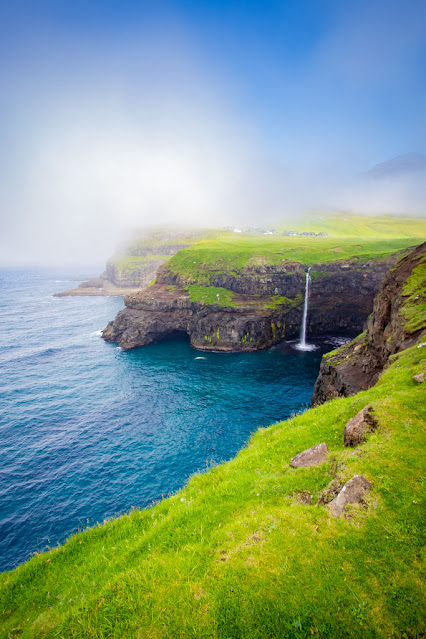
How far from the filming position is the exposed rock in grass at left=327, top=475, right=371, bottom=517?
8893 mm

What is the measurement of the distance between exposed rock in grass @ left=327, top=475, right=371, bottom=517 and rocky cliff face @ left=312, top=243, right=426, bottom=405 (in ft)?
66.6

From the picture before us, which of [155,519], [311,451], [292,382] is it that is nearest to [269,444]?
[311,451]

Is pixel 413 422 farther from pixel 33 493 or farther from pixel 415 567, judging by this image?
pixel 33 493

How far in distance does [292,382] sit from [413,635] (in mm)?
49483

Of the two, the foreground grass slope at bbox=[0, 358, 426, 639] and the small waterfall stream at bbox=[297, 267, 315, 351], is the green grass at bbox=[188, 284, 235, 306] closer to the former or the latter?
the small waterfall stream at bbox=[297, 267, 315, 351]

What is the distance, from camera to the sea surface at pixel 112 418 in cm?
2791

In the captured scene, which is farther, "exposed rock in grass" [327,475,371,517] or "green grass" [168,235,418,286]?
"green grass" [168,235,418,286]

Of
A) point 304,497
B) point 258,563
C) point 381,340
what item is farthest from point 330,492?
point 381,340

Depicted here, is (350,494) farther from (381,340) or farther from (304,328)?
(304,328)

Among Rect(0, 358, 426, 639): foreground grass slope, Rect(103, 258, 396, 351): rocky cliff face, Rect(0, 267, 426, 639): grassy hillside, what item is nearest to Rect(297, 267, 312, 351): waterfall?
Rect(103, 258, 396, 351): rocky cliff face

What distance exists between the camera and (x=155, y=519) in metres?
11.7

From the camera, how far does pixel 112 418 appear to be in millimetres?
43688

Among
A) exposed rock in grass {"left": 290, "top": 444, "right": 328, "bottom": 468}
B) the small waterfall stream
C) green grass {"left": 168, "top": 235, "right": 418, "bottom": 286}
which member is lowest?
Answer: the small waterfall stream

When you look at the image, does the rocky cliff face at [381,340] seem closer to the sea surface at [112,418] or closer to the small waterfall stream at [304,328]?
the sea surface at [112,418]
